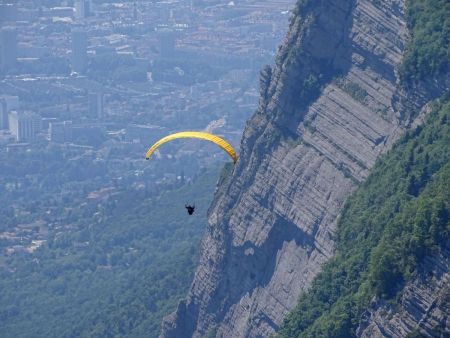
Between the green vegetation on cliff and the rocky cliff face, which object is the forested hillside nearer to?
the rocky cliff face

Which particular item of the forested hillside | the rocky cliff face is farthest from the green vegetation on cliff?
the forested hillside

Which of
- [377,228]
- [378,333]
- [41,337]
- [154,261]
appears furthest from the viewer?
[154,261]

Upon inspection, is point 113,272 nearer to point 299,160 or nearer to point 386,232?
point 299,160

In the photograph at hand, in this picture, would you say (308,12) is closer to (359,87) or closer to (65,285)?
(359,87)

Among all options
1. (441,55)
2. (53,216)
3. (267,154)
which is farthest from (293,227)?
(53,216)

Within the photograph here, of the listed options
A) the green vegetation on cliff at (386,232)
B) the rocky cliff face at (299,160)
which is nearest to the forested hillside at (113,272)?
the rocky cliff face at (299,160)
